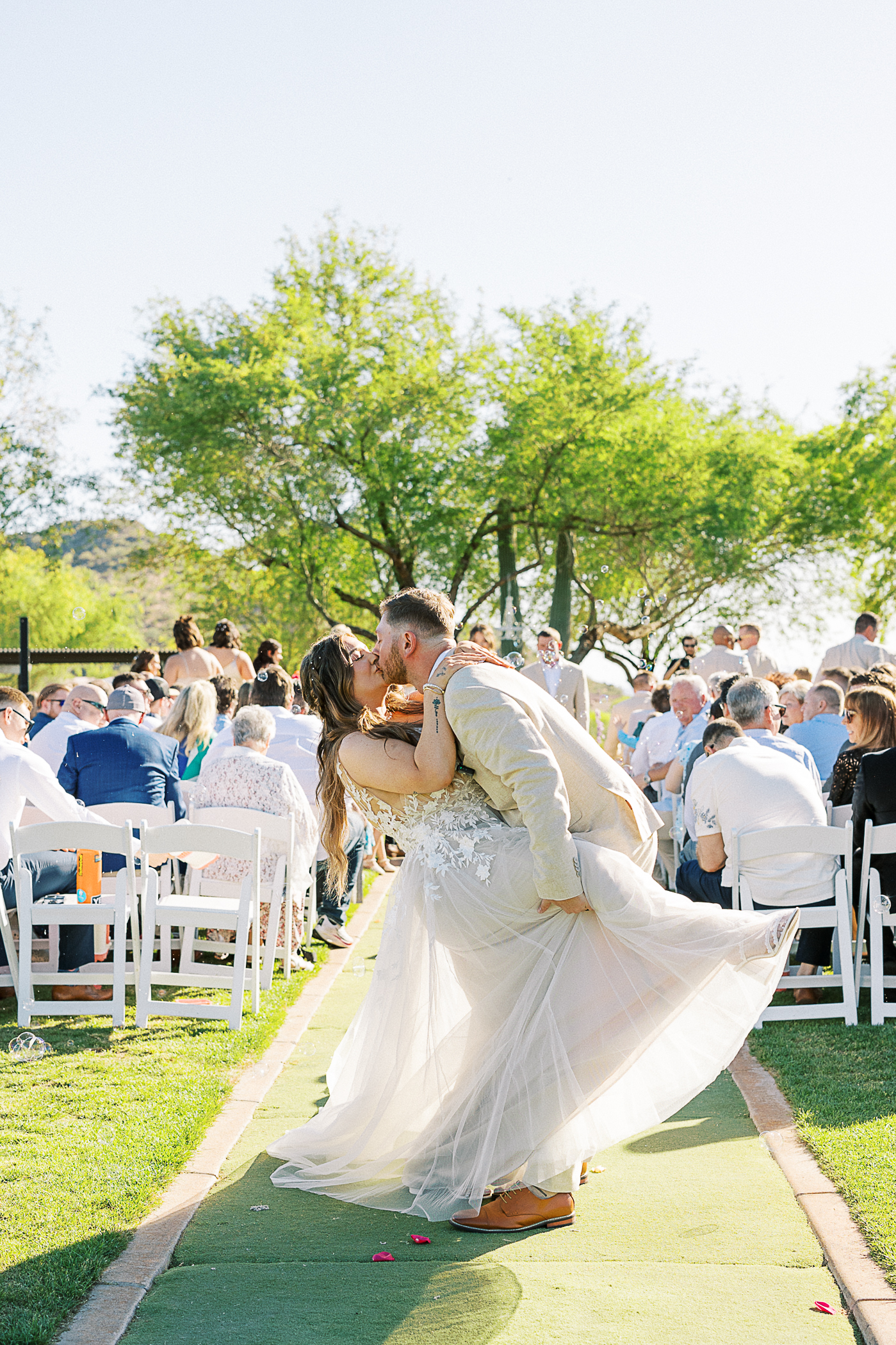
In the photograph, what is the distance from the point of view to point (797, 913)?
3980mm

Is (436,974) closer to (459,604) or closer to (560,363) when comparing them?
(560,363)

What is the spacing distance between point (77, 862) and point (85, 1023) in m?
0.87

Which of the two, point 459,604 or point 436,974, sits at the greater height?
point 459,604

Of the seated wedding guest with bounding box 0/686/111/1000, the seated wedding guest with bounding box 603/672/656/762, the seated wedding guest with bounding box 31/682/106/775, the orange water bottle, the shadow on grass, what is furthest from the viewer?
the seated wedding guest with bounding box 603/672/656/762

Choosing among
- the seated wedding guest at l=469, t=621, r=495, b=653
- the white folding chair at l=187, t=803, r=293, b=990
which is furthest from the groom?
the seated wedding guest at l=469, t=621, r=495, b=653

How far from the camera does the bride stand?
3951 mm

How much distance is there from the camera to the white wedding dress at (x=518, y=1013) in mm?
3945

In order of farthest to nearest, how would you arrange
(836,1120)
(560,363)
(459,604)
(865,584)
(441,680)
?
(459,604) → (865,584) → (560,363) → (836,1120) → (441,680)

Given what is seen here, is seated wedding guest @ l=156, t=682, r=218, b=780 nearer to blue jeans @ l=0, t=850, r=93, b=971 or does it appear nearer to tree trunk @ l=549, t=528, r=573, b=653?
blue jeans @ l=0, t=850, r=93, b=971

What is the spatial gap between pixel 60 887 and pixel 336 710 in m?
3.35

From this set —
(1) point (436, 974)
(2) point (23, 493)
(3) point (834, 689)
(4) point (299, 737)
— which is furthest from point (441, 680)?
(2) point (23, 493)

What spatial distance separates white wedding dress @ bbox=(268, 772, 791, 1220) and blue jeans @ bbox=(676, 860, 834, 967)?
2.71 m

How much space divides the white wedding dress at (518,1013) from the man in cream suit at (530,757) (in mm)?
131

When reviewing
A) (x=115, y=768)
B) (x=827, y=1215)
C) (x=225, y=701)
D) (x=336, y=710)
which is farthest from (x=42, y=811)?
(x=827, y=1215)
